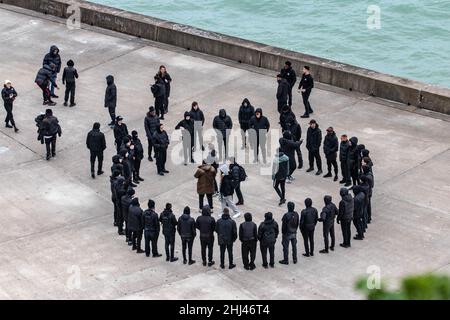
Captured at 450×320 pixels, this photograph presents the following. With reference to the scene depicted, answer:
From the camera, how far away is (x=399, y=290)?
5.23 metres

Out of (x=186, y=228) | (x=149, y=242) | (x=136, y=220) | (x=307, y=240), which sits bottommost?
(x=149, y=242)

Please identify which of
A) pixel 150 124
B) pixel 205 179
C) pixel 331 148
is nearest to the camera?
pixel 205 179

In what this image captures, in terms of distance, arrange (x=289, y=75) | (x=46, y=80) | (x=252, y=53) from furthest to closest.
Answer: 1. (x=252, y=53)
2. (x=46, y=80)
3. (x=289, y=75)

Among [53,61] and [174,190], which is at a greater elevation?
[53,61]

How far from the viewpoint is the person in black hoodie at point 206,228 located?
16.1 m

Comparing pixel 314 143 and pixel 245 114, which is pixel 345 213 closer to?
pixel 314 143

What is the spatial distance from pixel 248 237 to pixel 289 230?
0.73 m

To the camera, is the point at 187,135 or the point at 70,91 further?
the point at 70,91

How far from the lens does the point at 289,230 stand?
16.4 meters

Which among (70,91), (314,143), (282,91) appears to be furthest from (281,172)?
(70,91)

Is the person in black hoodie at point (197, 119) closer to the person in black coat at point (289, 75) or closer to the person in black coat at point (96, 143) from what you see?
the person in black coat at point (96, 143)

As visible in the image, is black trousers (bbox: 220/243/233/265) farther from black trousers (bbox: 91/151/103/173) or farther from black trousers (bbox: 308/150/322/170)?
black trousers (bbox: 91/151/103/173)

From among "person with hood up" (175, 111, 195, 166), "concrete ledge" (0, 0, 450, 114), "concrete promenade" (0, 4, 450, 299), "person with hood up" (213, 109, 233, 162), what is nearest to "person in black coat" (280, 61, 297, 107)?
"concrete promenade" (0, 4, 450, 299)
